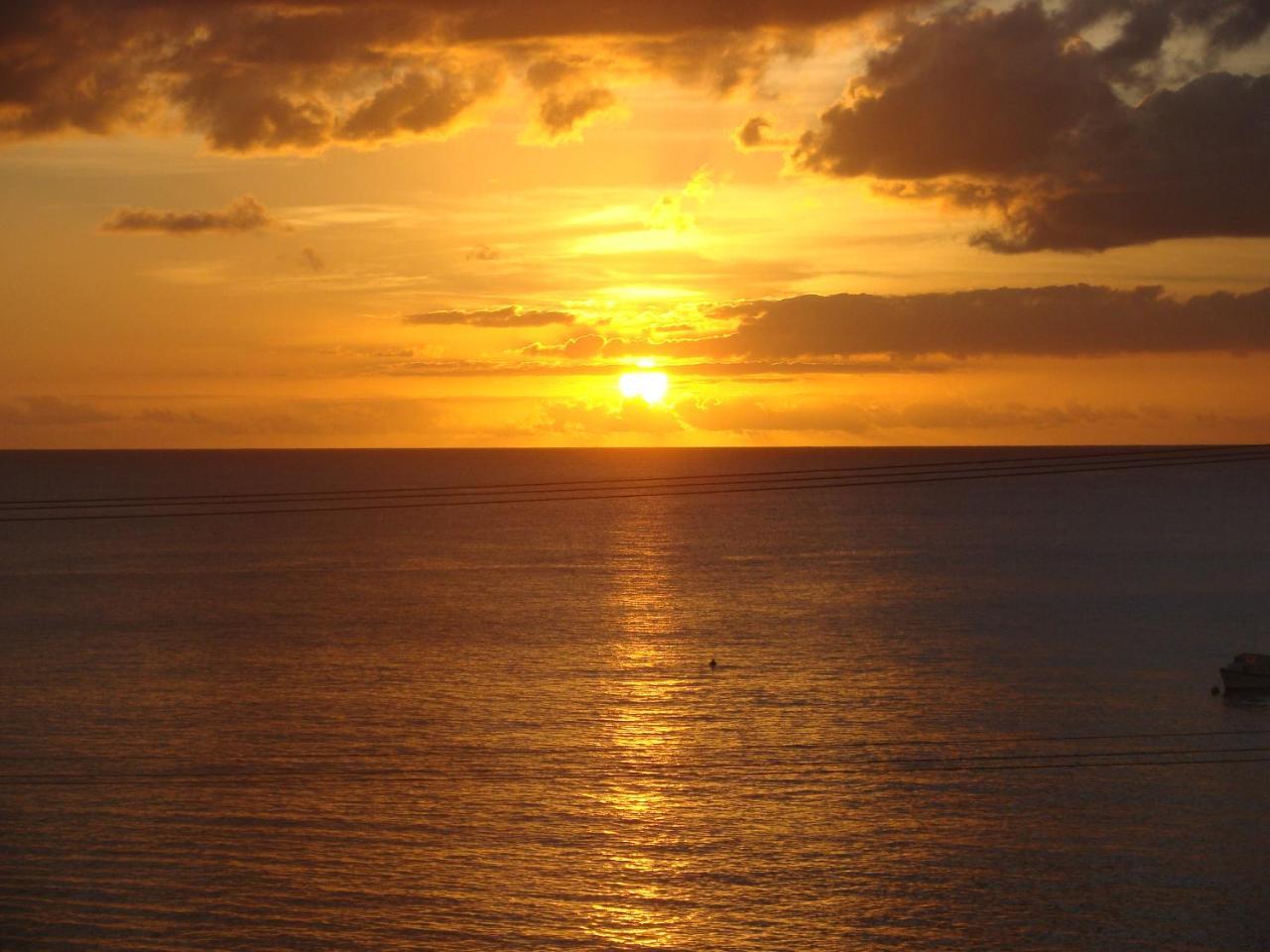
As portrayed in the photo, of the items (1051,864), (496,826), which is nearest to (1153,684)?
(1051,864)

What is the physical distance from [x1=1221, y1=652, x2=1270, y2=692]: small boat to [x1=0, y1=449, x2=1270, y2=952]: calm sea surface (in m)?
1.66

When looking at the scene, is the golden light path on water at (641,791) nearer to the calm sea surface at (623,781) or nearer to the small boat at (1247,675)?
the calm sea surface at (623,781)

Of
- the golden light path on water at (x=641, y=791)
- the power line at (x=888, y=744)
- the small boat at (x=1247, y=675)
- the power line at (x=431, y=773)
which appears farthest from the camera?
the small boat at (x=1247, y=675)

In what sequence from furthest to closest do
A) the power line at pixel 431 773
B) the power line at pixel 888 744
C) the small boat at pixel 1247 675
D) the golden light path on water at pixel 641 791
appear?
the small boat at pixel 1247 675 < the power line at pixel 888 744 < the power line at pixel 431 773 < the golden light path on water at pixel 641 791

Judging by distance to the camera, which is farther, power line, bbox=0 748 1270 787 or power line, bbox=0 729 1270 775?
power line, bbox=0 729 1270 775

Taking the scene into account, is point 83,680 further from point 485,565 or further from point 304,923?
point 485,565

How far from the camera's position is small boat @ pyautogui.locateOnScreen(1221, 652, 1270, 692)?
281 feet

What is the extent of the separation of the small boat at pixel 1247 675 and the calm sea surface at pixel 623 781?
65.4 inches

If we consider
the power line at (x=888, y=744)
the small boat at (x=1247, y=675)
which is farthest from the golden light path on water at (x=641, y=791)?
the small boat at (x=1247, y=675)

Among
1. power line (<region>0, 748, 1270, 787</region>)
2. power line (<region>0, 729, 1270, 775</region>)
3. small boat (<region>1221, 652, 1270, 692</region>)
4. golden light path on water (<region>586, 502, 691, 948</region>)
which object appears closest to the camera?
golden light path on water (<region>586, 502, 691, 948</region>)

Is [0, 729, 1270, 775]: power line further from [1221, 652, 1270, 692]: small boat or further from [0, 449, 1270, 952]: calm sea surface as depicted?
[1221, 652, 1270, 692]: small boat

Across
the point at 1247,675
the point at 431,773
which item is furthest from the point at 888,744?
the point at 1247,675

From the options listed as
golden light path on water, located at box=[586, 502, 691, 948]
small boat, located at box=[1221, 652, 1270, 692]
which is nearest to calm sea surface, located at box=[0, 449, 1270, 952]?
golden light path on water, located at box=[586, 502, 691, 948]

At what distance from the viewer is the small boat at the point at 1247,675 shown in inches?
3371
